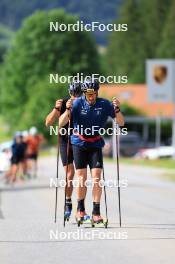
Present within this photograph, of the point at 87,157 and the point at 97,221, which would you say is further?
the point at 87,157

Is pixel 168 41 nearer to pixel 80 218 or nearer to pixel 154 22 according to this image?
pixel 154 22

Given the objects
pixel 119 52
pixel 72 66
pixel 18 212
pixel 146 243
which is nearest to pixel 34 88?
pixel 72 66

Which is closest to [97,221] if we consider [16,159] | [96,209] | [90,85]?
[96,209]

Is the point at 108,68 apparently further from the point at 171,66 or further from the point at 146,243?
the point at 146,243

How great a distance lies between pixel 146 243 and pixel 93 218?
1.75 meters

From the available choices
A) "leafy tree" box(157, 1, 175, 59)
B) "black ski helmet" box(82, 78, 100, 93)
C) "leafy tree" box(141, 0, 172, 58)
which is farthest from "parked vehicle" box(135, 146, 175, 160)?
"leafy tree" box(141, 0, 172, 58)

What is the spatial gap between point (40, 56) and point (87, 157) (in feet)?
239

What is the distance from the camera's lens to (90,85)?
11812mm

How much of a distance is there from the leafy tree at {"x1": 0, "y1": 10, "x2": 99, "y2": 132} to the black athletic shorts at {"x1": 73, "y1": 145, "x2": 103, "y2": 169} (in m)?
68.9

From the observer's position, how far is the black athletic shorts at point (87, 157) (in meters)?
12.2

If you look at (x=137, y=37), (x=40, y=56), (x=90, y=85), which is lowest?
(x=90, y=85)

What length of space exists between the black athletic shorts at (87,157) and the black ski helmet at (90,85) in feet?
2.73

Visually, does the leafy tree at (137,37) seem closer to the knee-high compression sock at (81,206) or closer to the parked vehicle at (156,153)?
the parked vehicle at (156,153)

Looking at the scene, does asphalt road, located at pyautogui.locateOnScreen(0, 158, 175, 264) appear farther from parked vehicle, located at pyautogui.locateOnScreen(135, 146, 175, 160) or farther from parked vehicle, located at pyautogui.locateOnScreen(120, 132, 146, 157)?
parked vehicle, located at pyautogui.locateOnScreen(120, 132, 146, 157)
